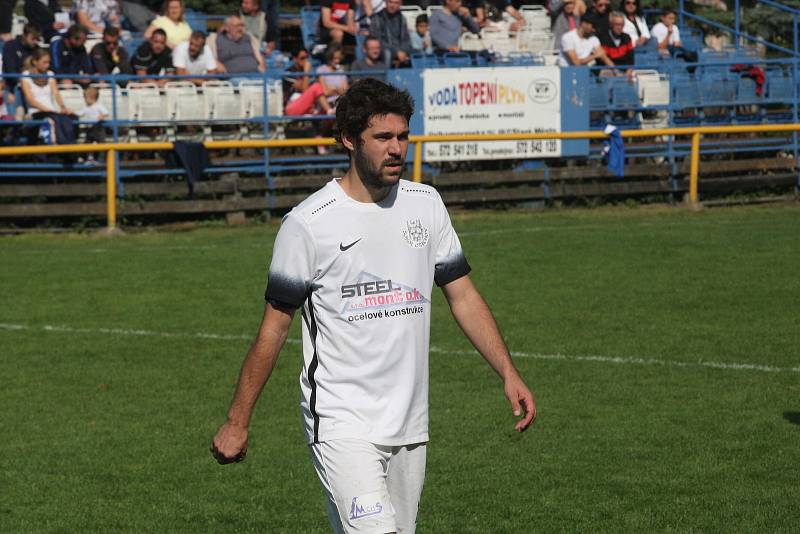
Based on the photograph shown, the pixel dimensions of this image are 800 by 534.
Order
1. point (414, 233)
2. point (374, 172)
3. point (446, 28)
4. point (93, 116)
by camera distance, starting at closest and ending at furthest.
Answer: point (374, 172) < point (414, 233) < point (93, 116) < point (446, 28)

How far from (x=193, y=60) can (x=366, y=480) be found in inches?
695

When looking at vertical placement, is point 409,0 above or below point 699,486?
above

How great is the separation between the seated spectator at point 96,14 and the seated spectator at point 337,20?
11.9 ft

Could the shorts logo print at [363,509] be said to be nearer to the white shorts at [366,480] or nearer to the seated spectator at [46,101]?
the white shorts at [366,480]

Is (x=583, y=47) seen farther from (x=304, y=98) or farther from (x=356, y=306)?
(x=356, y=306)

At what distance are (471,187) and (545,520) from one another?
601 inches

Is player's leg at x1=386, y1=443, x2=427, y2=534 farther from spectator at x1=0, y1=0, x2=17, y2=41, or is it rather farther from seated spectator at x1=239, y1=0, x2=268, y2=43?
seated spectator at x1=239, y1=0, x2=268, y2=43

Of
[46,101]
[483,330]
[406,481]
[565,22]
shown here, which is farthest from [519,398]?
[565,22]

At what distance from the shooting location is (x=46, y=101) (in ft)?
64.8

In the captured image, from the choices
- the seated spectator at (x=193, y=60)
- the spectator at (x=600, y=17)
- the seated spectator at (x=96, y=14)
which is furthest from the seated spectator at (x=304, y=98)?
the spectator at (x=600, y=17)

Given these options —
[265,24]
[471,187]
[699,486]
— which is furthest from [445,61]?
[699,486]

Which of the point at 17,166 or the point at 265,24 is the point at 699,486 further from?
the point at 265,24

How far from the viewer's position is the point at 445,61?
23.2 meters

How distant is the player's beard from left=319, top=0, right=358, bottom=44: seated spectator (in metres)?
19.2
